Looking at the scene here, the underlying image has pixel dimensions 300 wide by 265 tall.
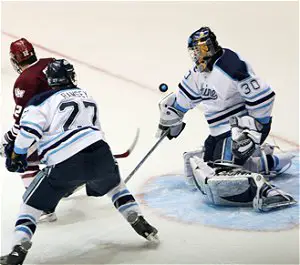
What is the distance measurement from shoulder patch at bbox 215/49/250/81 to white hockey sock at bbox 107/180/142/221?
2.29 feet

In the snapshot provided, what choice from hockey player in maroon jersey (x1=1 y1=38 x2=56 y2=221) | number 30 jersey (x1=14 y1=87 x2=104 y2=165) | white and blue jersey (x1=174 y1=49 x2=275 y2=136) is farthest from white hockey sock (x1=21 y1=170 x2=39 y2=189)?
white and blue jersey (x1=174 y1=49 x2=275 y2=136)

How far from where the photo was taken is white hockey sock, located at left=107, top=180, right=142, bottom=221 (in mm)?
2684

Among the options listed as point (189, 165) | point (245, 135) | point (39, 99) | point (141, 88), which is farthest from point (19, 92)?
point (141, 88)

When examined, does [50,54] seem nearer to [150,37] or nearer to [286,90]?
[150,37]

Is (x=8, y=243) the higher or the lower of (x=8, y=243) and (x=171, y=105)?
the lower

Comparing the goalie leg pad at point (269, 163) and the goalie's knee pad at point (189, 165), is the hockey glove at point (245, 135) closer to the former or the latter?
the goalie leg pad at point (269, 163)

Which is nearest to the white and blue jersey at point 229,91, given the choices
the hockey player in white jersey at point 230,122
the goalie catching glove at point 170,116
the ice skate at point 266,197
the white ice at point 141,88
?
the hockey player in white jersey at point 230,122

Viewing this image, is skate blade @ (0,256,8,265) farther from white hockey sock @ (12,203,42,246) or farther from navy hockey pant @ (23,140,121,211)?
navy hockey pant @ (23,140,121,211)

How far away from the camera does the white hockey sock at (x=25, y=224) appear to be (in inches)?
96.9

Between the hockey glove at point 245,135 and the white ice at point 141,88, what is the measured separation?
0.39m

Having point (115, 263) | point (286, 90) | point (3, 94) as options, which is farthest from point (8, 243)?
point (286, 90)

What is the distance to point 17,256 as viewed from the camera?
7.93 ft

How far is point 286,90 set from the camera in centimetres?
460

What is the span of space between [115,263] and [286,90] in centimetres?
243
